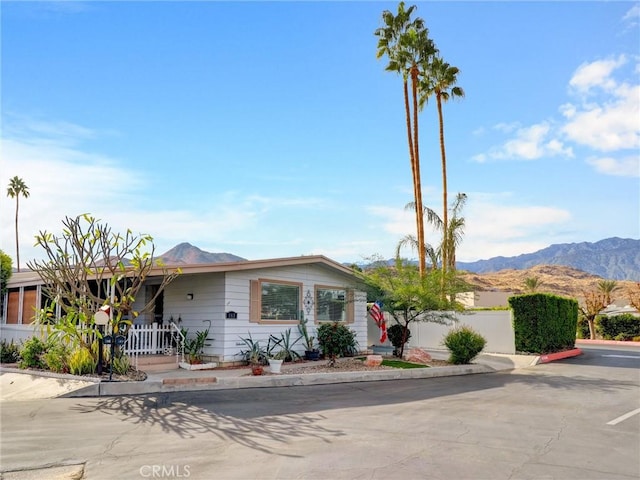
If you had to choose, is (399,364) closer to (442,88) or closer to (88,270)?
(88,270)

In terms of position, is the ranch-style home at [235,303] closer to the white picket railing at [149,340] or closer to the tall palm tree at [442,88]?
the white picket railing at [149,340]

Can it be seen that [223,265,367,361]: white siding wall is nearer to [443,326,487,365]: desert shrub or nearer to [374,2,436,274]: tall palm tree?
[443,326,487,365]: desert shrub

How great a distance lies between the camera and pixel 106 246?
1252cm

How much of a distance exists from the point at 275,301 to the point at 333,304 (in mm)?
2822

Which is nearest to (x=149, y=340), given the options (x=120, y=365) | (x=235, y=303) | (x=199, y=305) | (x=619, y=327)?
(x=199, y=305)

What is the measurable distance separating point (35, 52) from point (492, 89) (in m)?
11.9

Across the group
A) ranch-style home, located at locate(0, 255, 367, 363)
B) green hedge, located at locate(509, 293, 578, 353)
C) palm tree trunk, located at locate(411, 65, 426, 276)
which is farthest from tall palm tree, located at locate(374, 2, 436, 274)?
ranch-style home, located at locate(0, 255, 367, 363)

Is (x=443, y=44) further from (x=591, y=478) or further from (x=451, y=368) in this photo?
(x=591, y=478)

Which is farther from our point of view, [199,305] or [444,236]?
[444,236]

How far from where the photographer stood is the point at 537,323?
18.1 metres

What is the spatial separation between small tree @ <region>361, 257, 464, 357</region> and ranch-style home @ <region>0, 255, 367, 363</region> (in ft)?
4.96

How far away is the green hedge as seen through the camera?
18172 millimetres

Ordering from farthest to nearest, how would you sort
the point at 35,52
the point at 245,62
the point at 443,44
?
1. the point at 443,44
2. the point at 245,62
3. the point at 35,52

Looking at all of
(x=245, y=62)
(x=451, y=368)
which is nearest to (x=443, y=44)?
(x=245, y=62)
